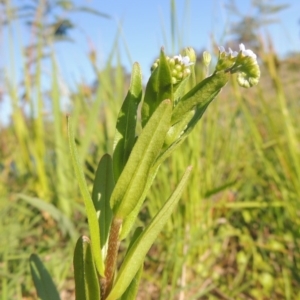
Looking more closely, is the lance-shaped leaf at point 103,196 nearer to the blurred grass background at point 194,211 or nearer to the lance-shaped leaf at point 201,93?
the lance-shaped leaf at point 201,93

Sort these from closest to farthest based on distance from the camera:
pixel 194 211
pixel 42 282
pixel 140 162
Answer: pixel 140 162
pixel 42 282
pixel 194 211

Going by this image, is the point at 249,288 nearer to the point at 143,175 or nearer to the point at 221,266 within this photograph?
the point at 221,266

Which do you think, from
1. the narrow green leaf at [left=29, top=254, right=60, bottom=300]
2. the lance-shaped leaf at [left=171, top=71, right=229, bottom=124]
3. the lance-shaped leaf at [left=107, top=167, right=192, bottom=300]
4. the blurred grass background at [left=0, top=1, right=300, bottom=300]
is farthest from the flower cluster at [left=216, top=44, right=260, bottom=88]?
the blurred grass background at [left=0, top=1, right=300, bottom=300]

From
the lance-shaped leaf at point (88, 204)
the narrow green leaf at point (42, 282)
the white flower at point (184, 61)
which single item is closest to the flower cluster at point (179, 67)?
the white flower at point (184, 61)

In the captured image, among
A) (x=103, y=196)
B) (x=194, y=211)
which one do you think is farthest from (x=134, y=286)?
(x=194, y=211)

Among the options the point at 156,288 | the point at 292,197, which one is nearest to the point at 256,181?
the point at 292,197

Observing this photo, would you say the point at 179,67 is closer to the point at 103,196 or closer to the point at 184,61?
the point at 184,61
